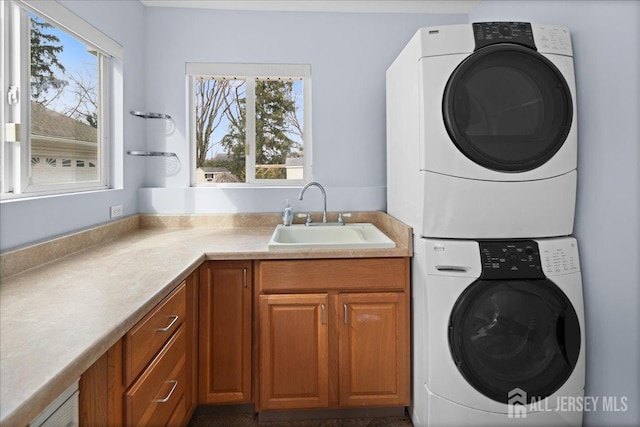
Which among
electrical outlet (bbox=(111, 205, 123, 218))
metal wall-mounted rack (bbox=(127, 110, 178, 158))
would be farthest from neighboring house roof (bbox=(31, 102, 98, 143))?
electrical outlet (bbox=(111, 205, 123, 218))

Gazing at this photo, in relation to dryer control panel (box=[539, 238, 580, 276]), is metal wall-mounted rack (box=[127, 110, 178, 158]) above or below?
above

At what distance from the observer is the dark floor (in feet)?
6.36

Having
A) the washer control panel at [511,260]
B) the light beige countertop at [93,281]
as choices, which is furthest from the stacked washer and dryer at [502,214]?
the light beige countertop at [93,281]

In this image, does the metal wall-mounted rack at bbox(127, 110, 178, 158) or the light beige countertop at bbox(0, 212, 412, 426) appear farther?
the metal wall-mounted rack at bbox(127, 110, 178, 158)

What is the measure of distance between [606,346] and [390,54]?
2112mm

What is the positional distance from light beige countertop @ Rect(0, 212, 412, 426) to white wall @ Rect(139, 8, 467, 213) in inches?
6.2

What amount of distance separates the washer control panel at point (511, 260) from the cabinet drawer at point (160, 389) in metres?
1.33

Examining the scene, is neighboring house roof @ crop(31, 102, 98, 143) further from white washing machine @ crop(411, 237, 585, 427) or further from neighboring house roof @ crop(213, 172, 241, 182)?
white washing machine @ crop(411, 237, 585, 427)

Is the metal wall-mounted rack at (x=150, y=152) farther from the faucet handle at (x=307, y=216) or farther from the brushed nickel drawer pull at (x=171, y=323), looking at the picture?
the brushed nickel drawer pull at (x=171, y=323)

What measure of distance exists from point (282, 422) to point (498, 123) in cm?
181

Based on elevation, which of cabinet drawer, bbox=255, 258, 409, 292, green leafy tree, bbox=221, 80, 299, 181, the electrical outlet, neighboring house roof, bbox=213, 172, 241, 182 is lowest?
cabinet drawer, bbox=255, 258, 409, 292

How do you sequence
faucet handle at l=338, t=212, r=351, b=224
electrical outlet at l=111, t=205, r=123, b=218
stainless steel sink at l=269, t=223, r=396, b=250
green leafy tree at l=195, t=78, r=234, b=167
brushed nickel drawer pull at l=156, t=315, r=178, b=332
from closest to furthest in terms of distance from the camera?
brushed nickel drawer pull at l=156, t=315, r=178, b=332
electrical outlet at l=111, t=205, r=123, b=218
stainless steel sink at l=269, t=223, r=396, b=250
faucet handle at l=338, t=212, r=351, b=224
green leafy tree at l=195, t=78, r=234, b=167

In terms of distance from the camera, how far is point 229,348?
1.90 m

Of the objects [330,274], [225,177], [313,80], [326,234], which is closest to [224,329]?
[330,274]
